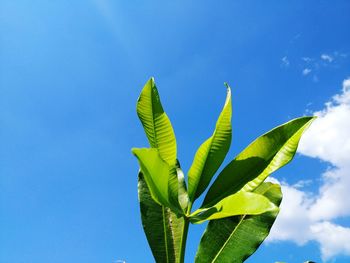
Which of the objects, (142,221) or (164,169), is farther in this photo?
(142,221)

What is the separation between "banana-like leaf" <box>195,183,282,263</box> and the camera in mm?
1831

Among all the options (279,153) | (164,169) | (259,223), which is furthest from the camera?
(259,223)

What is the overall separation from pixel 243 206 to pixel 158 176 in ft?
1.07

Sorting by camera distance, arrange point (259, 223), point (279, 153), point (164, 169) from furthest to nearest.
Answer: point (259, 223) < point (279, 153) < point (164, 169)

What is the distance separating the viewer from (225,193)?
1774mm

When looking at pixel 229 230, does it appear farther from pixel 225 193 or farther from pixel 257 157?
pixel 257 157

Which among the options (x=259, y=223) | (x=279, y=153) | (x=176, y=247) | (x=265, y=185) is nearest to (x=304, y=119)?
(x=279, y=153)

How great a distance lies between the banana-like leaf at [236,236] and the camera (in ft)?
6.01

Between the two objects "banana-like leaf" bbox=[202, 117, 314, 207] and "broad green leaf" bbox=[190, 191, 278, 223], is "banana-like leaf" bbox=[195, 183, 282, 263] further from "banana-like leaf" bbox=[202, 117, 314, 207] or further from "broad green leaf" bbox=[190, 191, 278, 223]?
"broad green leaf" bbox=[190, 191, 278, 223]

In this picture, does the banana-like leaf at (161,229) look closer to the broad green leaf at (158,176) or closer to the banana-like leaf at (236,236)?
the banana-like leaf at (236,236)

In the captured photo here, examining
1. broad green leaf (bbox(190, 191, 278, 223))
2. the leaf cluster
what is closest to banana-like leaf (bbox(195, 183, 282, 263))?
the leaf cluster

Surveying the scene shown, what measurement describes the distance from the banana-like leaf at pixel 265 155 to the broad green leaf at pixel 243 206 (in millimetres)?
269

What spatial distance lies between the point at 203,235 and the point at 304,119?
645 millimetres

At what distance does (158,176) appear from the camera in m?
1.55
